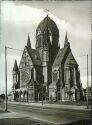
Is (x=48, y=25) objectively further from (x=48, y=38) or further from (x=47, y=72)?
(x=47, y=72)

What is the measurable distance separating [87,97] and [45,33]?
0.75 metres

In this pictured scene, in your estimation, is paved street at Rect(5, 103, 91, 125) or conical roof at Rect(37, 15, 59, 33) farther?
conical roof at Rect(37, 15, 59, 33)

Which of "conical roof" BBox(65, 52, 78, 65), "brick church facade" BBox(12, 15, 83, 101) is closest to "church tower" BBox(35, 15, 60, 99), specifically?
"brick church facade" BBox(12, 15, 83, 101)

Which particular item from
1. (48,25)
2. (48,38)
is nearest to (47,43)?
(48,38)

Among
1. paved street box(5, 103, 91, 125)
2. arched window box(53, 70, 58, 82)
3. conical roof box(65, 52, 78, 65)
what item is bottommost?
paved street box(5, 103, 91, 125)

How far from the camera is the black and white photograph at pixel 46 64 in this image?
3.17 m

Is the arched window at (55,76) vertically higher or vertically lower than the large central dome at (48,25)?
lower

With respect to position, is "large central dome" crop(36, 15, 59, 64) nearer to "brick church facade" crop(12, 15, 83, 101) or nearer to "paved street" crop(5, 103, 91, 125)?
"brick church facade" crop(12, 15, 83, 101)

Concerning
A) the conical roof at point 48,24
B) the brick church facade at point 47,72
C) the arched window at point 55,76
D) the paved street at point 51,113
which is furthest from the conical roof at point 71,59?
the paved street at point 51,113

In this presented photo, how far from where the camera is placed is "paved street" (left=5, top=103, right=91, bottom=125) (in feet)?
10.3

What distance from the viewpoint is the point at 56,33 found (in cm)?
330

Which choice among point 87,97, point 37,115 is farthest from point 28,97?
point 87,97

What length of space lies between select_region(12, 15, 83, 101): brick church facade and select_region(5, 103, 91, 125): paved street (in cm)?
11

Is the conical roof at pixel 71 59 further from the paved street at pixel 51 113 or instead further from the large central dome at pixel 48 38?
the paved street at pixel 51 113
